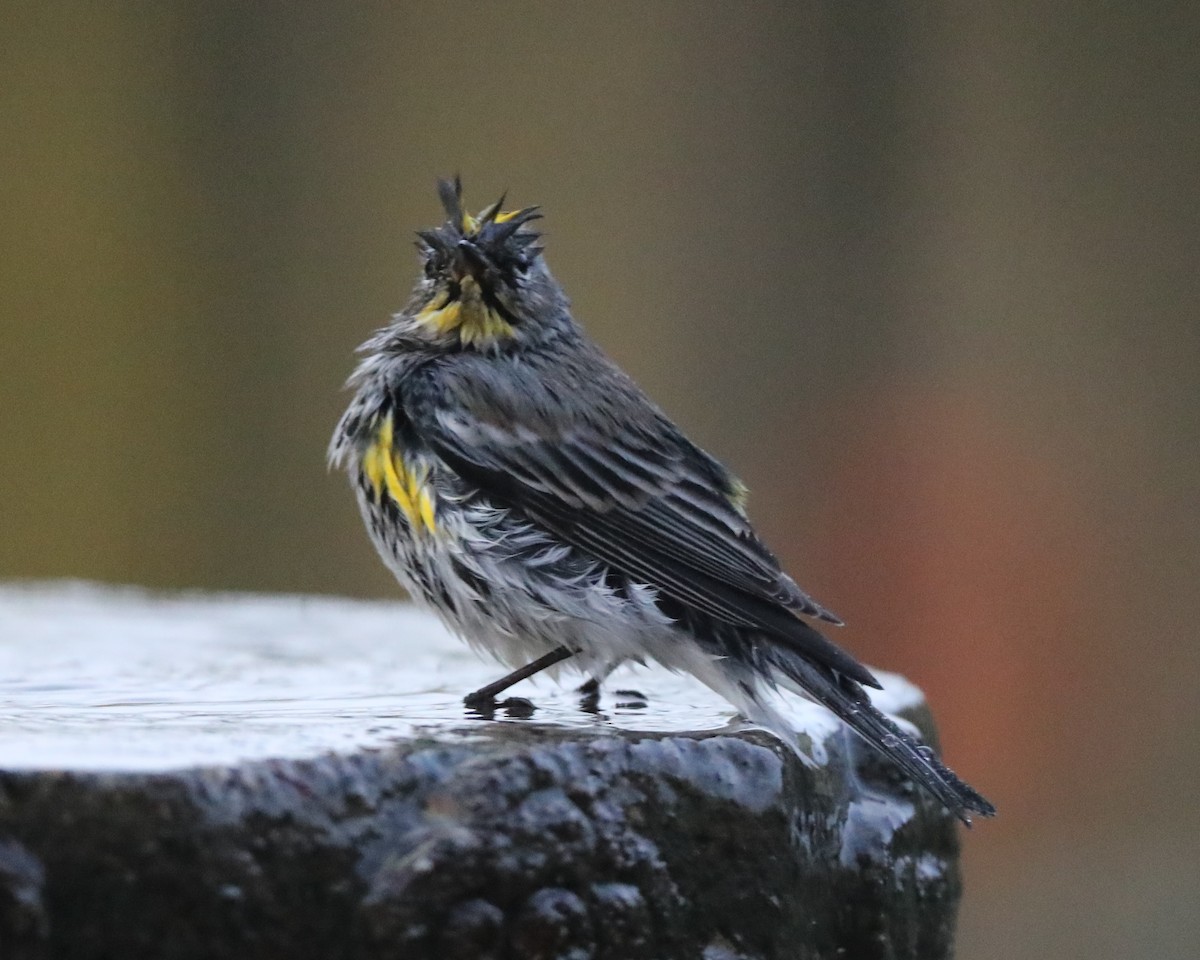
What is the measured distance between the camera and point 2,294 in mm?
10852

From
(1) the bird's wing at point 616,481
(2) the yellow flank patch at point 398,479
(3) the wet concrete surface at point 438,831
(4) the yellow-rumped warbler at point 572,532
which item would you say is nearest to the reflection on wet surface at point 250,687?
(3) the wet concrete surface at point 438,831

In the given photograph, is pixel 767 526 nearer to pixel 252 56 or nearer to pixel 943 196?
pixel 943 196

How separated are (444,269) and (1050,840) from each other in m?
5.19

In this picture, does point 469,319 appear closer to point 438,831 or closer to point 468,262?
point 468,262

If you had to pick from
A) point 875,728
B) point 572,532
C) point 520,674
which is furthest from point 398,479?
point 875,728

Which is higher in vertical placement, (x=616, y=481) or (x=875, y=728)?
(x=616, y=481)

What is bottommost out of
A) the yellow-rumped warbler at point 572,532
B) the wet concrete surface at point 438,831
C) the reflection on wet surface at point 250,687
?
the wet concrete surface at point 438,831

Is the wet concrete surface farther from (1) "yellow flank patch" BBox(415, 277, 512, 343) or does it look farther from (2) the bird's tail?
(1) "yellow flank patch" BBox(415, 277, 512, 343)

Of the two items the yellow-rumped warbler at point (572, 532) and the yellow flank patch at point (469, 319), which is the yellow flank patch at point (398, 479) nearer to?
the yellow-rumped warbler at point (572, 532)

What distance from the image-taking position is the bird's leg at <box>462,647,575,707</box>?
3787 millimetres

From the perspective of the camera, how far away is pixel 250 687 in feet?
12.7

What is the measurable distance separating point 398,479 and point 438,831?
4.73 feet

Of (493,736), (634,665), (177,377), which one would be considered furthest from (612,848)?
(177,377)

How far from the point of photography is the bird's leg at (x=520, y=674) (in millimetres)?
3787
